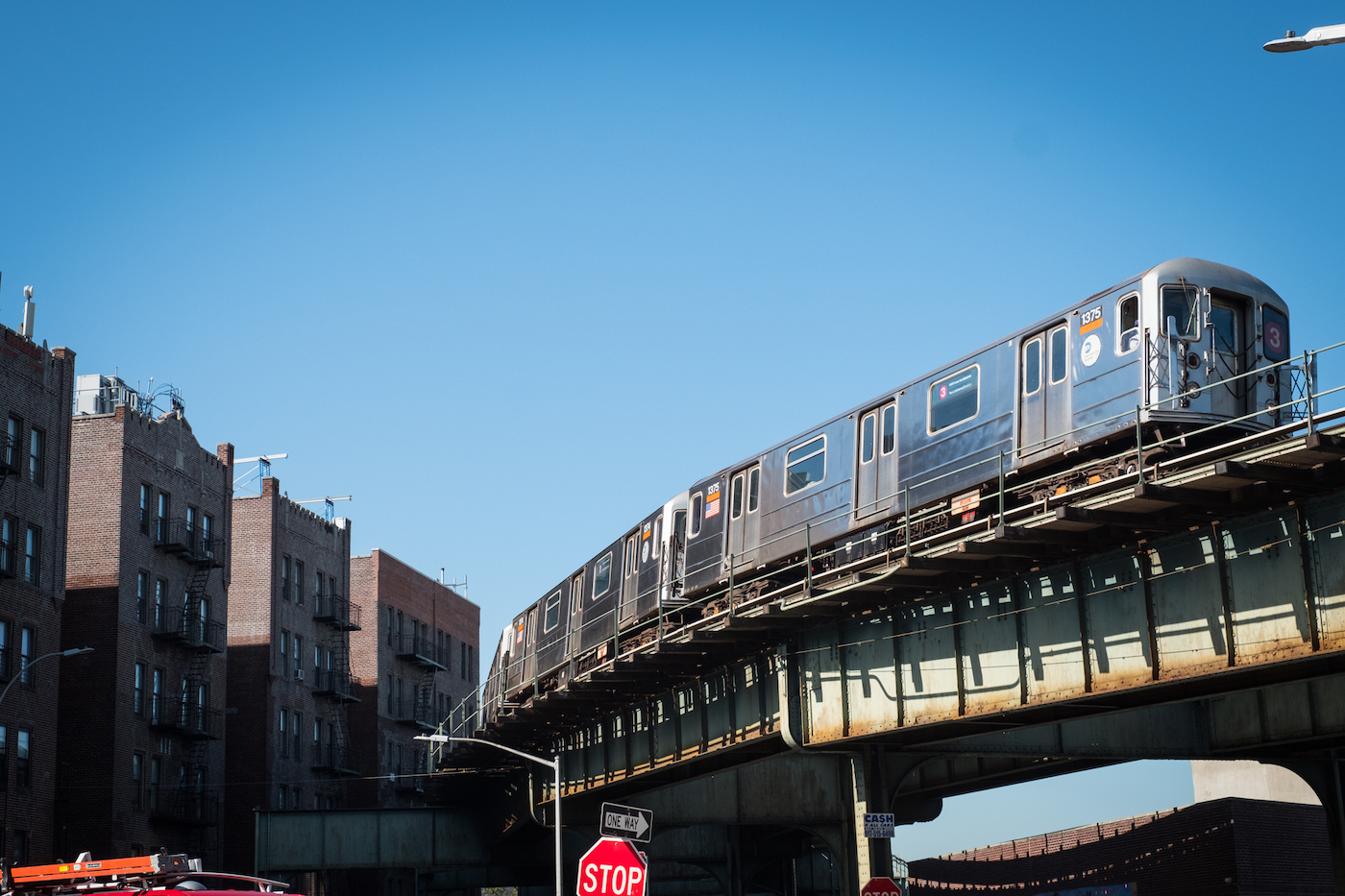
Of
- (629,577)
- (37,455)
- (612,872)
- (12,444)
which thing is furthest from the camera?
(37,455)

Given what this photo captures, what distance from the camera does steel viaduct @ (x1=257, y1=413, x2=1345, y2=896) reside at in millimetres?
19375

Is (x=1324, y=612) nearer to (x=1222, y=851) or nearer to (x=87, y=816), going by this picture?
(x=1222, y=851)

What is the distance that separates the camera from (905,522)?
24.5 meters

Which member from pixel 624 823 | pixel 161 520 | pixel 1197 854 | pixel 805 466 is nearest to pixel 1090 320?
pixel 805 466

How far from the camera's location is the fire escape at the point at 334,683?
237 feet

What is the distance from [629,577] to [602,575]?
2.76 meters

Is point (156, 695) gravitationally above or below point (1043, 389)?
below

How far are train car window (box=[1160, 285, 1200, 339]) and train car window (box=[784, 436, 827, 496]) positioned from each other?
8886mm

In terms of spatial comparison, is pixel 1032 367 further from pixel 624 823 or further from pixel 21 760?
pixel 21 760

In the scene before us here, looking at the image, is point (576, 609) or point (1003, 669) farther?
point (576, 609)

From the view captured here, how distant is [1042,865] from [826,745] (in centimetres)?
2564

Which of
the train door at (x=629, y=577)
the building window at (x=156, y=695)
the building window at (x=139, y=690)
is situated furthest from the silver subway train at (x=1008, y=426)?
the building window at (x=156, y=695)

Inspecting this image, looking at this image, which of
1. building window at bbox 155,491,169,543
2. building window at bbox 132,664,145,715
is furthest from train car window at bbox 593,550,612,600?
building window at bbox 155,491,169,543

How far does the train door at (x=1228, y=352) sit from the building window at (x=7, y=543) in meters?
36.7
